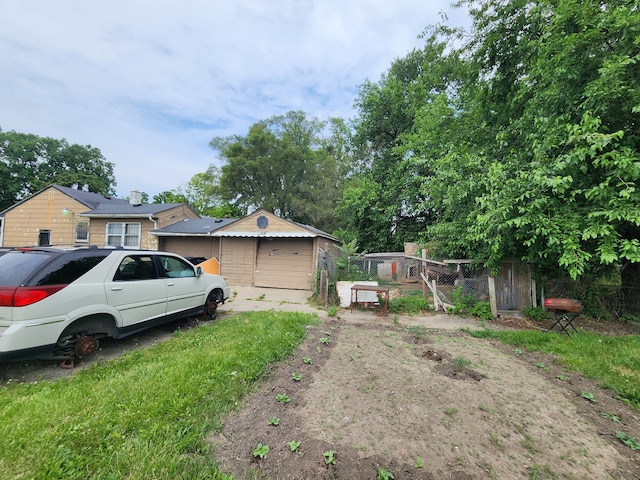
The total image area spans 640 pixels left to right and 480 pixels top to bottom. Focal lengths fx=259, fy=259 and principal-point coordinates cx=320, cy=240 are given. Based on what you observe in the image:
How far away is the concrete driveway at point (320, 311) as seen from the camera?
249 inches

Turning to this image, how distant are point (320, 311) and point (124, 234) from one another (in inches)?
511

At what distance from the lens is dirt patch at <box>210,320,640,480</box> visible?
199 cm

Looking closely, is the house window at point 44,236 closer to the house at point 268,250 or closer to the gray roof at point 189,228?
the gray roof at point 189,228

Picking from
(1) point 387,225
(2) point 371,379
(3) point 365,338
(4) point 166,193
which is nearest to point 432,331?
(3) point 365,338

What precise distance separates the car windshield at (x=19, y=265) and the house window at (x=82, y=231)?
48.2 feet

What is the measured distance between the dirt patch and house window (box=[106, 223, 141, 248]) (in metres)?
14.1

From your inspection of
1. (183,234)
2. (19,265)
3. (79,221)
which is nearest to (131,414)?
(19,265)

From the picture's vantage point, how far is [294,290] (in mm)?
10898

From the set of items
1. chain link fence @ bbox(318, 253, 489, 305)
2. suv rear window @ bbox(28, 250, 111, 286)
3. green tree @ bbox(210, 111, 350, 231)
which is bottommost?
chain link fence @ bbox(318, 253, 489, 305)

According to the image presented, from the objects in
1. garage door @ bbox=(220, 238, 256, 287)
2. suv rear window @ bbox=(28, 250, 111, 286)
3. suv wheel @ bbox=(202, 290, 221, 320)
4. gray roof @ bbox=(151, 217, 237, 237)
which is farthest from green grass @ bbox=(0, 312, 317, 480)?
gray roof @ bbox=(151, 217, 237, 237)

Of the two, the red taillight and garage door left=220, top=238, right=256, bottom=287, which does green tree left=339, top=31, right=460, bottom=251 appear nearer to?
garage door left=220, top=238, right=256, bottom=287

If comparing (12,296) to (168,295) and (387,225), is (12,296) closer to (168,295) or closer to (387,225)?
(168,295)

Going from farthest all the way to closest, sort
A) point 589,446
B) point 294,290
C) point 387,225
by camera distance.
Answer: point 387,225 < point 294,290 < point 589,446

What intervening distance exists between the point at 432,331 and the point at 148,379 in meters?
5.26
